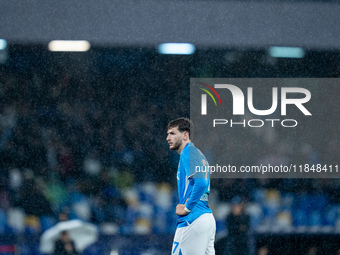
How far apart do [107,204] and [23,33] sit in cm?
150

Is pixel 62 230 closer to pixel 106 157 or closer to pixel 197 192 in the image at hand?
pixel 106 157

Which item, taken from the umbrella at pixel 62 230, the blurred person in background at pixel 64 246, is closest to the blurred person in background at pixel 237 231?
the umbrella at pixel 62 230

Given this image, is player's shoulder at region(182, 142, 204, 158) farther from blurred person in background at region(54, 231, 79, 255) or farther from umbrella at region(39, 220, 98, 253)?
blurred person in background at region(54, 231, 79, 255)

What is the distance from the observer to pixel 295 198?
494 cm

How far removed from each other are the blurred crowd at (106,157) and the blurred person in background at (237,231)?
0.19ft

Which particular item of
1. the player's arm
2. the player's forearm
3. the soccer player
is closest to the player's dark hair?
the soccer player

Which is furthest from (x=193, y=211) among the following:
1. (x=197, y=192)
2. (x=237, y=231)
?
(x=237, y=231)

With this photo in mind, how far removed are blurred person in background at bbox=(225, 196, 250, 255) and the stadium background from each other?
0.06m

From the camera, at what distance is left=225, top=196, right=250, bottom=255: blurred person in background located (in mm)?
4863

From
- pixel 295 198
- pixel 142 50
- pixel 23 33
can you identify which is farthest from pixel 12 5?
pixel 295 198

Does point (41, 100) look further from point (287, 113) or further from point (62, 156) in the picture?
point (287, 113)

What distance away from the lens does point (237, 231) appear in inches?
192

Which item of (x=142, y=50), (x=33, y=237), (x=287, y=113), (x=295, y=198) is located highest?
(x=142, y=50)

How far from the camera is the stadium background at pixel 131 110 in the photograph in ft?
15.9
